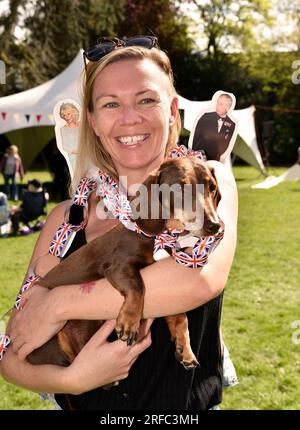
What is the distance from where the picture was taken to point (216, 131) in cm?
233

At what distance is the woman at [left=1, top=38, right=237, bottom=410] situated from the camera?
177cm

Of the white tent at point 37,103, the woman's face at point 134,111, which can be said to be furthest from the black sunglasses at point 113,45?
the white tent at point 37,103

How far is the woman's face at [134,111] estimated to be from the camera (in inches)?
74.4

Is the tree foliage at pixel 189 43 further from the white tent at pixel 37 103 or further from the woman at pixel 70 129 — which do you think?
the woman at pixel 70 129

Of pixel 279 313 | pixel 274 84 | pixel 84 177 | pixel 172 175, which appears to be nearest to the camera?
pixel 172 175

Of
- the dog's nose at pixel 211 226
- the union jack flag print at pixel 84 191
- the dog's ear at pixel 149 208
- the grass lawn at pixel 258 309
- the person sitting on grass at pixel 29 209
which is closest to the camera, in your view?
the dog's nose at pixel 211 226

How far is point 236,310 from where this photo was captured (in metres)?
6.91

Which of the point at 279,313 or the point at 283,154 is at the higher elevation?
the point at 279,313

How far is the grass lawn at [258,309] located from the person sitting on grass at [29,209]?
14.7 inches

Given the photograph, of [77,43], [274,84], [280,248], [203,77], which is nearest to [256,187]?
[280,248]

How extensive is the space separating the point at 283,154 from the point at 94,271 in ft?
103

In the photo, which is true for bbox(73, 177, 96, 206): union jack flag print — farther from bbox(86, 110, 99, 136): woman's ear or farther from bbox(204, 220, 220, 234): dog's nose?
bbox(204, 220, 220, 234): dog's nose

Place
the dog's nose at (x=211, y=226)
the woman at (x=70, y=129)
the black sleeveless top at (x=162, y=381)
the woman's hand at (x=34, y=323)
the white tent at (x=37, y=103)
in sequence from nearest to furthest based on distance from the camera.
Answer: the dog's nose at (x=211, y=226), the woman's hand at (x=34, y=323), the black sleeveless top at (x=162, y=381), the woman at (x=70, y=129), the white tent at (x=37, y=103)

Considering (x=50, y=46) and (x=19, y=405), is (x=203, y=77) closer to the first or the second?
(x=50, y=46)
